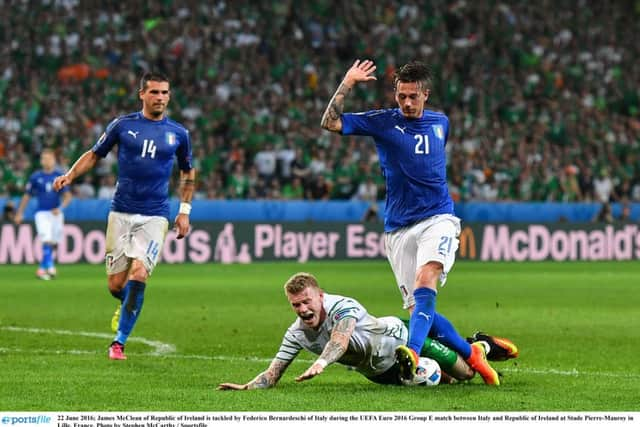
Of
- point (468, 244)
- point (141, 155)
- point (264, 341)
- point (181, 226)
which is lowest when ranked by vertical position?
point (468, 244)

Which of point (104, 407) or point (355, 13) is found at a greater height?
point (355, 13)

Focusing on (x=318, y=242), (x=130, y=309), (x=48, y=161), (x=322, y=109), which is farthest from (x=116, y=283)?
(x=322, y=109)

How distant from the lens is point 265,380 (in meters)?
9.16

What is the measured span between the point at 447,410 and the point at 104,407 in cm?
205

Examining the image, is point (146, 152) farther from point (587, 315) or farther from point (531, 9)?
point (531, 9)

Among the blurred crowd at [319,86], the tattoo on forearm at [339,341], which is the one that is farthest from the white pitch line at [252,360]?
the blurred crowd at [319,86]

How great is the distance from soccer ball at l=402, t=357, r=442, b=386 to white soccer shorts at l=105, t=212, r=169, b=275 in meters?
3.53

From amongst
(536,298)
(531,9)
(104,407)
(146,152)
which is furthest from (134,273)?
(531,9)

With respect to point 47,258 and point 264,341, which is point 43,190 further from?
point 264,341

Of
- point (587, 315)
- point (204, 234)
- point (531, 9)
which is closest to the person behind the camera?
point (587, 315)

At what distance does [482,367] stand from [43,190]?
1586 centimetres

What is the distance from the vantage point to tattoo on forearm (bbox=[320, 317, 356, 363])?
28.7 feet

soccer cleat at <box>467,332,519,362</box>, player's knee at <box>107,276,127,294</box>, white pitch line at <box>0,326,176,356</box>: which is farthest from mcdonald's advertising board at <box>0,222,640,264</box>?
soccer cleat at <box>467,332,519,362</box>

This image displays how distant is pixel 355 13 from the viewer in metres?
38.1
